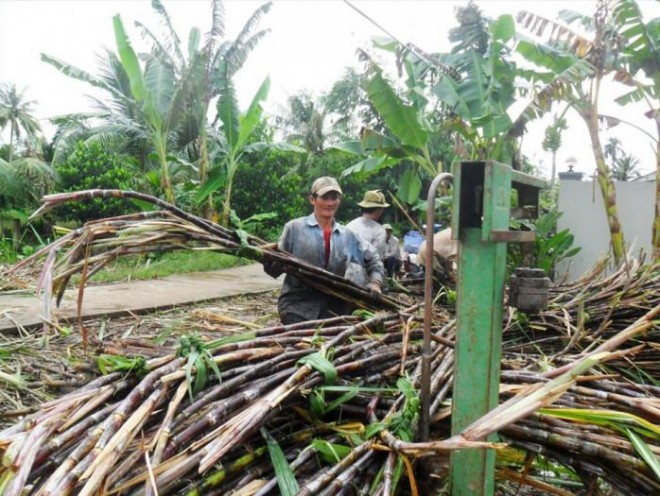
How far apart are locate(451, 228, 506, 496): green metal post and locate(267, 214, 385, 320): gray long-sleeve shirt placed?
1676mm

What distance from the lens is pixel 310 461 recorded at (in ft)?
4.89

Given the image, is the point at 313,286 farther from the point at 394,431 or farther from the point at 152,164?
the point at 152,164

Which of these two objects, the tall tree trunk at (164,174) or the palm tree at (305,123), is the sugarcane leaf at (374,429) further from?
the palm tree at (305,123)

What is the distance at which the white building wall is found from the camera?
8.17 m

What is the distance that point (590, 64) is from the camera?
6609 mm

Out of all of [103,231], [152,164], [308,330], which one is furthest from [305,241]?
[152,164]

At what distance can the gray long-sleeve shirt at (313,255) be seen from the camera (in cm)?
320

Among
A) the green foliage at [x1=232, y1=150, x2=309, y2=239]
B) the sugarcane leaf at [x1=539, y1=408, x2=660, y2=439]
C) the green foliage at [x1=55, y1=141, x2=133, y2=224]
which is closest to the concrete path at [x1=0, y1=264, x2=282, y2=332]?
the sugarcane leaf at [x1=539, y1=408, x2=660, y2=439]

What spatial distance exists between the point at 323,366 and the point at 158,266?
712 centimetres

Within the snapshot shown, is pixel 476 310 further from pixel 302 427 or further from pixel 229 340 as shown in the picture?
pixel 229 340

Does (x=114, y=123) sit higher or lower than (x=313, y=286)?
higher

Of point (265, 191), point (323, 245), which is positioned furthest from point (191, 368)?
point (265, 191)

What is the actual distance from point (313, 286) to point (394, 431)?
1343 millimetres

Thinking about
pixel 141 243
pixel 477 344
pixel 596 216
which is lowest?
pixel 477 344
